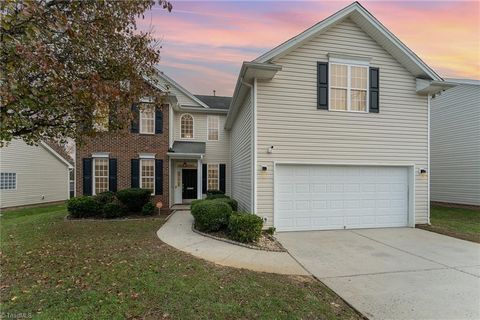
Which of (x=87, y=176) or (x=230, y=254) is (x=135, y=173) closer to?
(x=87, y=176)

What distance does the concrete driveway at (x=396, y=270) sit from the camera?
12.4ft

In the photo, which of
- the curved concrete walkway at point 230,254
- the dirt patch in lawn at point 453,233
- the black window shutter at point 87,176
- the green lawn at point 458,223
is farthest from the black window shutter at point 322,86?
the black window shutter at point 87,176

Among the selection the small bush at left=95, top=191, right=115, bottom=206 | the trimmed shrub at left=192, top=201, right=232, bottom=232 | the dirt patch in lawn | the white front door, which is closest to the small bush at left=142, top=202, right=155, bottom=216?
the small bush at left=95, top=191, right=115, bottom=206

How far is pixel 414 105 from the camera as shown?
945 centimetres

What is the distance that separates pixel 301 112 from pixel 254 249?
4.74 m

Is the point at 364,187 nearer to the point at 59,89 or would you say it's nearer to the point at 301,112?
the point at 301,112

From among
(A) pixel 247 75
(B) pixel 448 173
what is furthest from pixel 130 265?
(B) pixel 448 173

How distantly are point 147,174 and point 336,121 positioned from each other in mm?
9722

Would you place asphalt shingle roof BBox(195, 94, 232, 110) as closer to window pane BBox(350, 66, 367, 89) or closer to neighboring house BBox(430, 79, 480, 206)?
window pane BBox(350, 66, 367, 89)

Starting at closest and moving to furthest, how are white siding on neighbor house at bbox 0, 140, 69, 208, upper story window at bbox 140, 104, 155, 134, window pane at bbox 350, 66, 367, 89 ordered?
1. window pane at bbox 350, 66, 367, 89
2. upper story window at bbox 140, 104, 155, 134
3. white siding on neighbor house at bbox 0, 140, 69, 208

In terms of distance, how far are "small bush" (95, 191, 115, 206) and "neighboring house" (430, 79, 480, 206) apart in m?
18.4

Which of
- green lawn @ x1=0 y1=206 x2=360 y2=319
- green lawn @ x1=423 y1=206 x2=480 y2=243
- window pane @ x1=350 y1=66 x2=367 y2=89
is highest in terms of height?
window pane @ x1=350 y1=66 x2=367 y2=89

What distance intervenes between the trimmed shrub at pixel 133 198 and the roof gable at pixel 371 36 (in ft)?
26.9

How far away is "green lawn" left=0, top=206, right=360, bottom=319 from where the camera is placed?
3.48 metres
